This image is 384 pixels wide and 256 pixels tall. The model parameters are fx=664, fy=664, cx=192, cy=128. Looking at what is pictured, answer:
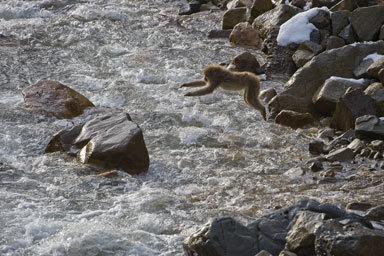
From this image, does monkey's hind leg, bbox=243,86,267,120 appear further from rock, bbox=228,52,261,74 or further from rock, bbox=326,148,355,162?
rock, bbox=228,52,261,74

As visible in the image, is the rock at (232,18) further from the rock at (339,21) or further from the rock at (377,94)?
the rock at (377,94)

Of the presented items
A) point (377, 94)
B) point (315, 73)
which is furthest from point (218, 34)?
point (377, 94)

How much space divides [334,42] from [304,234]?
7.46m

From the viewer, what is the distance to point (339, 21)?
13016 mm

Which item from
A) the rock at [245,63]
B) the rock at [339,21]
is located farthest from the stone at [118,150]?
the rock at [339,21]

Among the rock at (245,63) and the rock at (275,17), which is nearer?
the rock at (245,63)

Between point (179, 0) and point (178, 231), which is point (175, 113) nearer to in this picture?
point (178, 231)

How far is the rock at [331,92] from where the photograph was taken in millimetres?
10375

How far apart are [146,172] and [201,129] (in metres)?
1.71

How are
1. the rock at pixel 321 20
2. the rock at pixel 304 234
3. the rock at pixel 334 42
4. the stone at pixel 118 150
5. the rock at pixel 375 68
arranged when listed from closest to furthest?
the rock at pixel 304 234
the stone at pixel 118 150
the rock at pixel 375 68
the rock at pixel 334 42
the rock at pixel 321 20

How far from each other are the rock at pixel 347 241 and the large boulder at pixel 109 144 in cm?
366

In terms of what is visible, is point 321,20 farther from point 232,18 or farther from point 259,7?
point 232,18

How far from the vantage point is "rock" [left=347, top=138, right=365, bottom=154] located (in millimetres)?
8906

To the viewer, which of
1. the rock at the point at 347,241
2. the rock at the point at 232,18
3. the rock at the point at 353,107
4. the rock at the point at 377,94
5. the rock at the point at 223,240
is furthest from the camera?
the rock at the point at 232,18
